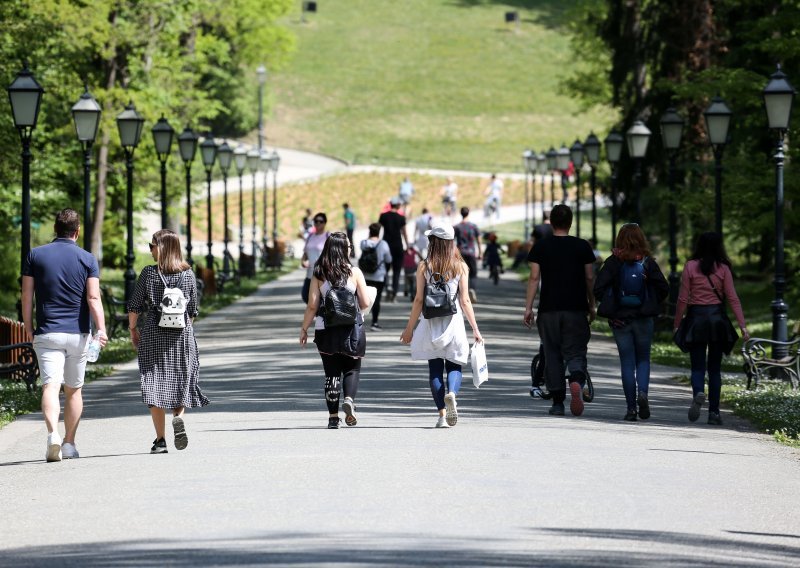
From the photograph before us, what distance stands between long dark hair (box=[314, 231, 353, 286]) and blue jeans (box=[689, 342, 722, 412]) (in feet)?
11.4

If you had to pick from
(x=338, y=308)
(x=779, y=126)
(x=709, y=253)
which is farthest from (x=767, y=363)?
(x=338, y=308)

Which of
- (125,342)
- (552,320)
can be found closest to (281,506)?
(552,320)

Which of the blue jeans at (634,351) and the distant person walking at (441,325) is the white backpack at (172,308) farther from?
the blue jeans at (634,351)

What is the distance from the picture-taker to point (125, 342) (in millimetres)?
26719

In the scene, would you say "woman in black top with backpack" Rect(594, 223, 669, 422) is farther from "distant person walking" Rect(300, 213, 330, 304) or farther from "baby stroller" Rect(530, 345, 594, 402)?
"distant person walking" Rect(300, 213, 330, 304)

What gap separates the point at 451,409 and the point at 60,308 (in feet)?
10.8

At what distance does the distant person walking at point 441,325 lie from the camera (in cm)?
1476

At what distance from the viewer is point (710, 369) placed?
1620cm

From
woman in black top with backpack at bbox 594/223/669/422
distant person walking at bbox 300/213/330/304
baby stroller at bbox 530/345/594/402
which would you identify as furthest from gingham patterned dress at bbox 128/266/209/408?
distant person walking at bbox 300/213/330/304

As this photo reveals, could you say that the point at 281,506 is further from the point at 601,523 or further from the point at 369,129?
the point at 369,129

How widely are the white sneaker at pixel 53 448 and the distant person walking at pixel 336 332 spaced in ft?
7.64

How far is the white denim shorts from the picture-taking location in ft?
43.0

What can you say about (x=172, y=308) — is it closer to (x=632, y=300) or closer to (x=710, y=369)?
(x=632, y=300)

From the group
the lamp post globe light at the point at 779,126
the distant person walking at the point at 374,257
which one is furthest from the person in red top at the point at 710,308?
the distant person walking at the point at 374,257
